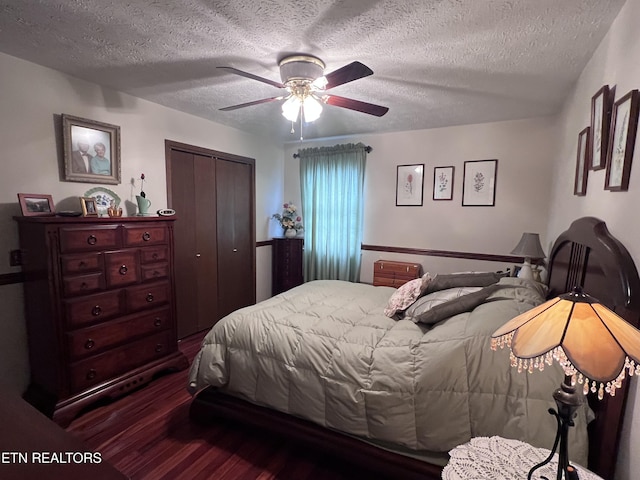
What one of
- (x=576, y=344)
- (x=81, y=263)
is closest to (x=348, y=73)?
(x=576, y=344)

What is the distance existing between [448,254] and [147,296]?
318cm

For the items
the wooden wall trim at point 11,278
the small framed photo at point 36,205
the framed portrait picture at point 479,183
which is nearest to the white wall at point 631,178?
the framed portrait picture at point 479,183

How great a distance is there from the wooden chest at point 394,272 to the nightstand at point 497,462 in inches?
103

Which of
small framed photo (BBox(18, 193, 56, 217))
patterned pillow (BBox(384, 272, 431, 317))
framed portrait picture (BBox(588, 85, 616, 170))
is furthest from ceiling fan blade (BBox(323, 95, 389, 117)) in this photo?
small framed photo (BBox(18, 193, 56, 217))

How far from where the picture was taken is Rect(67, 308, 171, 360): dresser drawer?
84.6 inches

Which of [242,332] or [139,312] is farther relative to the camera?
[139,312]

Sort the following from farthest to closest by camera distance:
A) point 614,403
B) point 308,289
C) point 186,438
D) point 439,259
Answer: point 439,259, point 308,289, point 186,438, point 614,403

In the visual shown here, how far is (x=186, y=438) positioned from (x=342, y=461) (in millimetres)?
1004

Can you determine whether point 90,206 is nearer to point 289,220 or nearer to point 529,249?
point 289,220

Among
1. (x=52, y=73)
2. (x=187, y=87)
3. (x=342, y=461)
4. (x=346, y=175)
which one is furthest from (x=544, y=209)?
(x=52, y=73)

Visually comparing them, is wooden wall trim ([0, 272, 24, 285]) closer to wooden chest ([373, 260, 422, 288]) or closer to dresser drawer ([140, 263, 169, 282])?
dresser drawer ([140, 263, 169, 282])

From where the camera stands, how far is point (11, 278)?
217cm

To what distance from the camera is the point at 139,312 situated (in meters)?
2.54

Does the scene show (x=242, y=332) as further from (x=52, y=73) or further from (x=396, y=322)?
(x=52, y=73)
